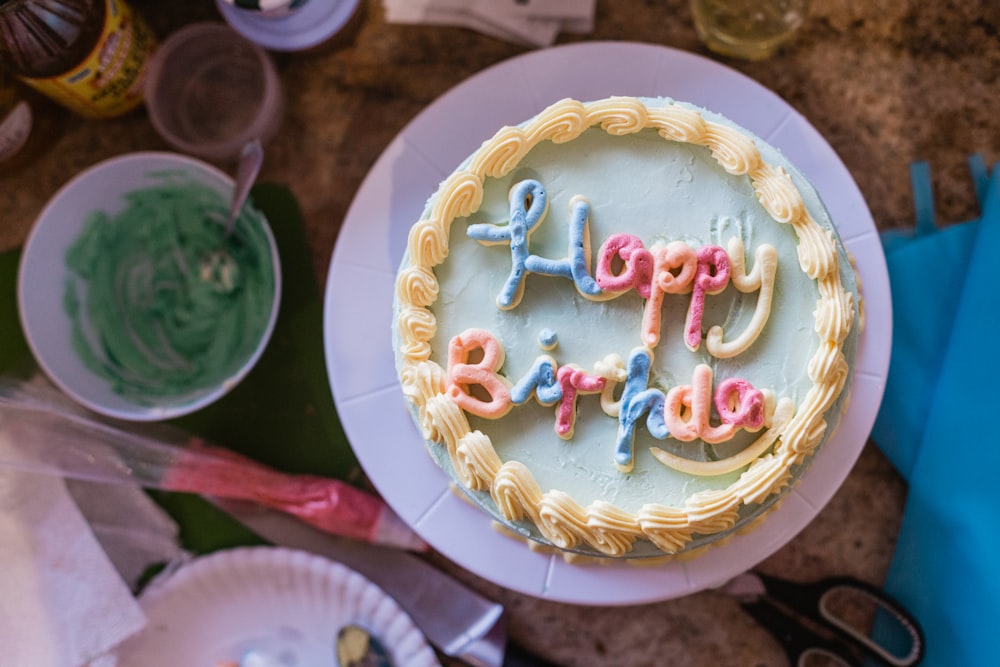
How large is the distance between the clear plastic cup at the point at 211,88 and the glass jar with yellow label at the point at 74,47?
0.09m

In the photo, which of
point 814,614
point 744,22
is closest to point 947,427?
point 814,614

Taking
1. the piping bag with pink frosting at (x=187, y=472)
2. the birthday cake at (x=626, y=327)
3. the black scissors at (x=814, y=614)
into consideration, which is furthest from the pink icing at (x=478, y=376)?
the black scissors at (x=814, y=614)

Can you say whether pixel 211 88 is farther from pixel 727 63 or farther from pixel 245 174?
pixel 727 63

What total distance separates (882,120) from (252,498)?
1204mm

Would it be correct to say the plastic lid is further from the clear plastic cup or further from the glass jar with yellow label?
the glass jar with yellow label

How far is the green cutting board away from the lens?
141cm

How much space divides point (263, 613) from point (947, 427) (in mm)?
1122

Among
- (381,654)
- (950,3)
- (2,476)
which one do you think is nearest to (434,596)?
(381,654)

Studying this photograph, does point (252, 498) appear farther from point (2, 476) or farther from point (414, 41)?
point (414, 41)

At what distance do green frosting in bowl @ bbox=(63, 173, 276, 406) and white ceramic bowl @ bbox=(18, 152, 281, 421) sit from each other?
0.03ft

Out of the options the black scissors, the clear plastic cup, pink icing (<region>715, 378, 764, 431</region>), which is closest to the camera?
pink icing (<region>715, 378, 764, 431</region>)

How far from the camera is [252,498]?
4.45 feet

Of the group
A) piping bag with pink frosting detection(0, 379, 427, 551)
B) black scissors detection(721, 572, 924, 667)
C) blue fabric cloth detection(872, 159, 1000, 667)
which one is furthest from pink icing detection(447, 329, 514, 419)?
blue fabric cloth detection(872, 159, 1000, 667)

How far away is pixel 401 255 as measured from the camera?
1.27 metres
